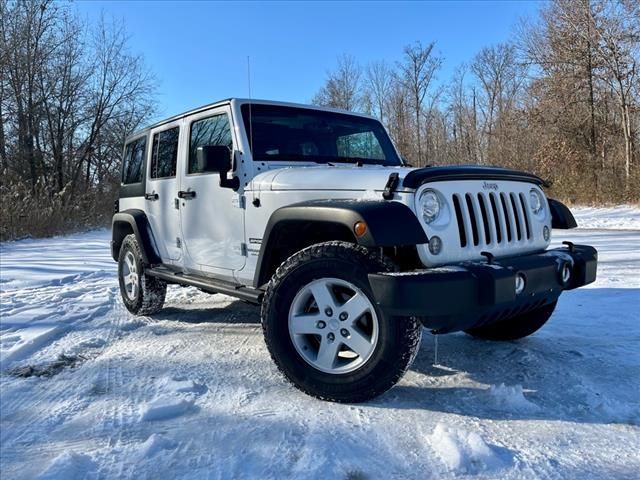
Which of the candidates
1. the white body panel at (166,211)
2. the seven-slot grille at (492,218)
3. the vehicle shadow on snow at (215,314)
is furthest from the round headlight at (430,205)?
the white body panel at (166,211)

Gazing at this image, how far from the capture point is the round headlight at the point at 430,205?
2.70 metres

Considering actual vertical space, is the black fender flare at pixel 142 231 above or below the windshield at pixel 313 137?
below

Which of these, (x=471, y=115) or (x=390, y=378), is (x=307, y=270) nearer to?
(x=390, y=378)

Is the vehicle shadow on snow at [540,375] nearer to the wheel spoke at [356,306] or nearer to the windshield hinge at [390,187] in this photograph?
the wheel spoke at [356,306]

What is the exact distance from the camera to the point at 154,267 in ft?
16.6

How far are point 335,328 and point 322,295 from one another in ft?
0.67

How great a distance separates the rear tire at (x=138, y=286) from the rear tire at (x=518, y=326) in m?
3.26

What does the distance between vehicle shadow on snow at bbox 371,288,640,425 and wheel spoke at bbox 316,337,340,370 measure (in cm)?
35

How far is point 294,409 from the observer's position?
277 centimetres

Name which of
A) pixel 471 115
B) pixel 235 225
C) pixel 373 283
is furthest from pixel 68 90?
pixel 471 115

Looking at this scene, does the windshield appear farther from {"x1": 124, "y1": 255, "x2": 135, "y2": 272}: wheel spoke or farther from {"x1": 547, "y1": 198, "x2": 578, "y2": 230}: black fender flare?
{"x1": 124, "y1": 255, "x2": 135, "y2": 272}: wheel spoke

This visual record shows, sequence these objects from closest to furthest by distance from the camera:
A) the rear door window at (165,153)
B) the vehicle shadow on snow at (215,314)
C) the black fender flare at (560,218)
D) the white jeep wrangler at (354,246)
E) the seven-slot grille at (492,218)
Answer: the white jeep wrangler at (354,246) → the seven-slot grille at (492,218) → the black fender flare at (560,218) → the rear door window at (165,153) → the vehicle shadow on snow at (215,314)

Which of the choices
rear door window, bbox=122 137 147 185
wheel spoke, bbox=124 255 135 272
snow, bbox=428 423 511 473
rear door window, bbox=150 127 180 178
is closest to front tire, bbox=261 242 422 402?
snow, bbox=428 423 511 473

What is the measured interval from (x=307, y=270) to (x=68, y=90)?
28144 millimetres
